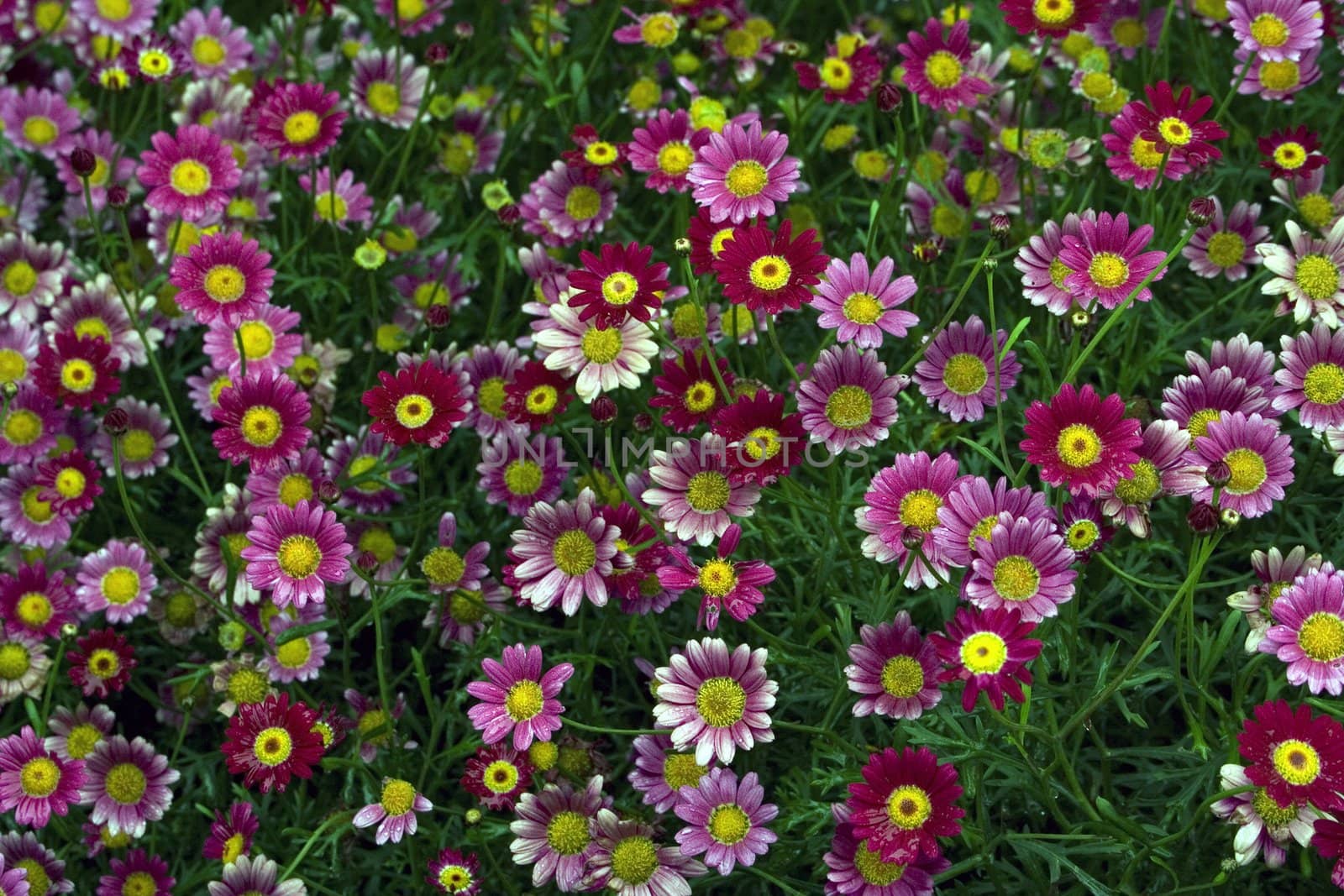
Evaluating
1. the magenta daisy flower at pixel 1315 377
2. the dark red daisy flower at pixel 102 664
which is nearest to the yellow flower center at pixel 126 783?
the dark red daisy flower at pixel 102 664

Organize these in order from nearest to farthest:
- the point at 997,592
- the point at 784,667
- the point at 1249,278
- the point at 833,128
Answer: the point at 997,592 → the point at 784,667 → the point at 1249,278 → the point at 833,128

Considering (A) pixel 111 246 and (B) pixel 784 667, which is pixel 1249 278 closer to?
(B) pixel 784 667

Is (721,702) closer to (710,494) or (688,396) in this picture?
(710,494)

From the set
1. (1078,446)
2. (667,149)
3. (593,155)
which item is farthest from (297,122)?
(1078,446)

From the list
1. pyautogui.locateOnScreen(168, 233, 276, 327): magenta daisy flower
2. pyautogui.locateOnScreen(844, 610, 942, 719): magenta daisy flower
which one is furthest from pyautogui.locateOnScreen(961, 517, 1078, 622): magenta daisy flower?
pyautogui.locateOnScreen(168, 233, 276, 327): magenta daisy flower

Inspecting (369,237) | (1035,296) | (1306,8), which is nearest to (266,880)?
(369,237)

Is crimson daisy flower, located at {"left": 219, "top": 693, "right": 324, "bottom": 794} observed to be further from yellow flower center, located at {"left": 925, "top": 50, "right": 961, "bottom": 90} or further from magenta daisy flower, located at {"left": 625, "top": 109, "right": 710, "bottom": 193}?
yellow flower center, located at {"left": 925, "top": 50, "right": 961, "bottom": 90}
